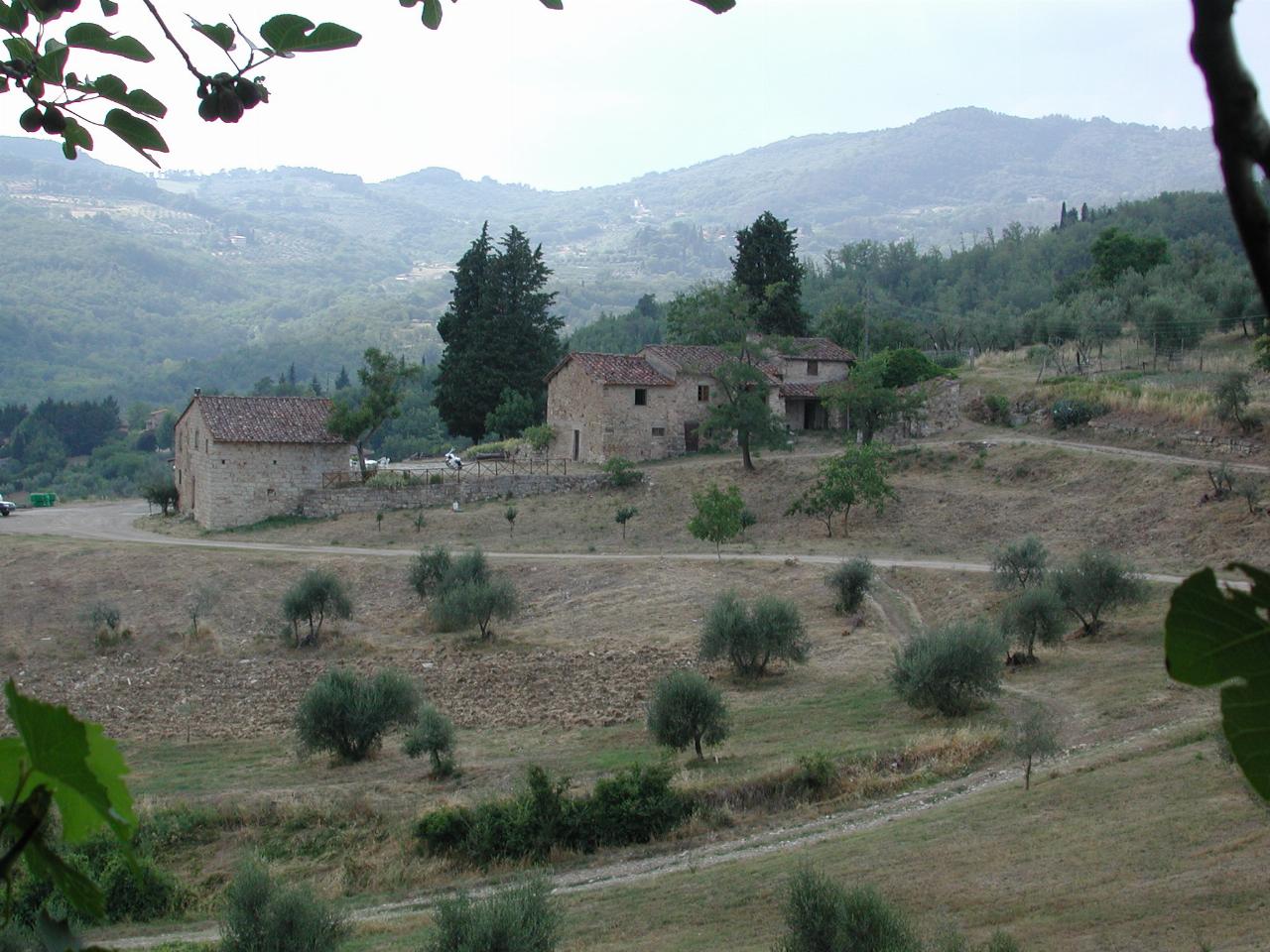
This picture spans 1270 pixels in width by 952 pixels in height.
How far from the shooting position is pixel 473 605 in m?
28.5

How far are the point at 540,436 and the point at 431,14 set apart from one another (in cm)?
4325

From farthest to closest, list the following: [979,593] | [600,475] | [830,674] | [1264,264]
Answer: [600,475]
[979,593]
[830,674]
[1264,264]

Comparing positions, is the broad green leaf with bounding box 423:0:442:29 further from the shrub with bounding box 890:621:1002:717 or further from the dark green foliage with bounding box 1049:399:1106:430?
the dark green foliage with bounding box 1049:399:1106:430

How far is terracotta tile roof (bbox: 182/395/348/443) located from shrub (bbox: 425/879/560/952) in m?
32.3

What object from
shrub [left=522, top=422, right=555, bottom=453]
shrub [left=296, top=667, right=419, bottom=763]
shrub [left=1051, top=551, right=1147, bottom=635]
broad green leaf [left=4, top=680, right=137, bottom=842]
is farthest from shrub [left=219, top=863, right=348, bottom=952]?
shrub [left=522, top=422, right=555, bottom=453]

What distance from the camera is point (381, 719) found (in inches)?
814

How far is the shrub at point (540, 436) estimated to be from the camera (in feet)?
151

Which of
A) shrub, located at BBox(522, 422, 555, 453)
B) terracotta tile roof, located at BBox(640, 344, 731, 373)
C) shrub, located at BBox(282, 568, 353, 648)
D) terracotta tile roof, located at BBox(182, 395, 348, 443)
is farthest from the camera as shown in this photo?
shrub, located at BBox(522, 422, 555, 453)

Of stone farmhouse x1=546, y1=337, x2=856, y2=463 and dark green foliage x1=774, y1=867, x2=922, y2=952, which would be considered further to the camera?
stone farmhouse x1=546, y1=337, x2=856, y2=463

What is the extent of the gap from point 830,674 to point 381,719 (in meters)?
8.95

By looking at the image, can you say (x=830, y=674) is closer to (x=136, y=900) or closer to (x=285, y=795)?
(x=285, y=795)

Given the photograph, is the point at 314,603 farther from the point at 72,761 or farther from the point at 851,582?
the point at 72,761

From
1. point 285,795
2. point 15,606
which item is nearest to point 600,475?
point 15,606

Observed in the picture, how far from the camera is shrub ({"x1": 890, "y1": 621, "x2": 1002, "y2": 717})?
64.4ft
